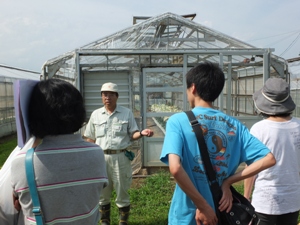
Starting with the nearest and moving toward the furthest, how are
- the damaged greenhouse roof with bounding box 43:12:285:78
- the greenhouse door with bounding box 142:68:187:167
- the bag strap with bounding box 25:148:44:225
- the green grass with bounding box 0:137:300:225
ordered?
the bag strap with bounding box 25:148:44:225 → the green grass with bounding box 0:137:300:225 → the damaged greenhouse roof with bounding box 43:12:285:78 → the greenhouse door with bounding box 142:68:187:167

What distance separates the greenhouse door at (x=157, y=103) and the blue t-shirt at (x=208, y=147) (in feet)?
14.5

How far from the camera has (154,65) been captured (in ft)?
20.4

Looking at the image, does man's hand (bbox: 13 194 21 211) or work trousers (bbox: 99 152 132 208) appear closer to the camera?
man's hand (bbox: 13 194 21 211)

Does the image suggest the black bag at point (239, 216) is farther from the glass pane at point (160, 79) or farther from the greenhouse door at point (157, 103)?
the glass pane at point (160, 79)

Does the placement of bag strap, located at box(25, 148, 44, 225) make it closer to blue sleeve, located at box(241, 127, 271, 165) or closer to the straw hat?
blue sleeve, located at box(241, 127, 271, 165)

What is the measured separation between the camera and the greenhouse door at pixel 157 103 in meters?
6.09

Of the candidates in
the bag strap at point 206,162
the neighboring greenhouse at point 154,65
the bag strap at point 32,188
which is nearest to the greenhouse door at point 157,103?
the neighboring greenhouse at point 154,65

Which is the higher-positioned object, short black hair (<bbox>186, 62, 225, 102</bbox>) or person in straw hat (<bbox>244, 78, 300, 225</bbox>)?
short black hair (<bbox>186, 62, 225, 102</bbox>)

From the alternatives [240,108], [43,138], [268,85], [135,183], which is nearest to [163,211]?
[135,183]

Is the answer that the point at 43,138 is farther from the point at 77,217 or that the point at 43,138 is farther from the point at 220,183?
the point at 220,183

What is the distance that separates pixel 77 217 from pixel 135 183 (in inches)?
174

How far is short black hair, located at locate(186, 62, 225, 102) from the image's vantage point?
161cm

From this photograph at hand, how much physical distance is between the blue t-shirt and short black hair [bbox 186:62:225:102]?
0.09 meters

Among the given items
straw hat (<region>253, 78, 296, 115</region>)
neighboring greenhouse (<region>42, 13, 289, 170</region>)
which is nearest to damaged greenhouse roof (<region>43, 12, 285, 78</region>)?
neighboring greenhouse (<region>42, 13, 289, 170</region>)
